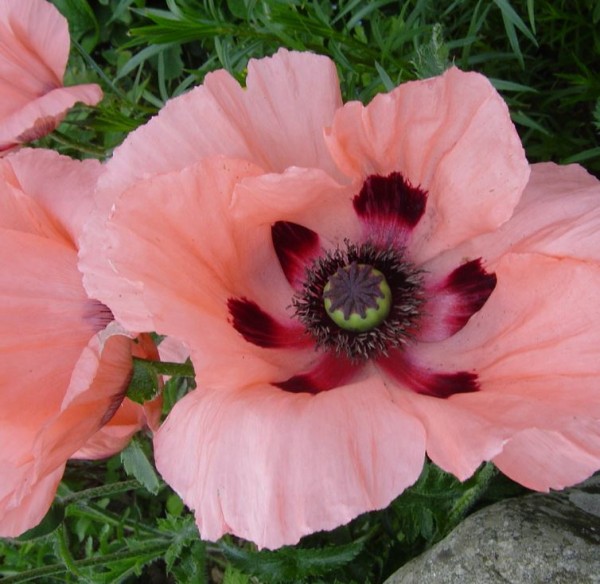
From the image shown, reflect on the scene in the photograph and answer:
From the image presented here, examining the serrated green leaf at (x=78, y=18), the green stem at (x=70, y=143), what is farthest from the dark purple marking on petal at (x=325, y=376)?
the serrated green leaf at (x=78, y=18)

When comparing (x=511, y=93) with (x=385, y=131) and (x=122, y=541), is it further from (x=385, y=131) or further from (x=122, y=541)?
(x=122, y=541)

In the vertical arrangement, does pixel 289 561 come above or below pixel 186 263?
below

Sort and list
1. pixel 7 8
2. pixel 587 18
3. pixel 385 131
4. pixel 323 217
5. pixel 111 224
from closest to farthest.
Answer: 1. pixel 111 224
2. pixel 385 131
3. pixel 323 217
4. pixel 7 8
5. pixel 587 18

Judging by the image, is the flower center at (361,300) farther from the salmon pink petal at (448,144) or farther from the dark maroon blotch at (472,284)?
the salmon pink petal at (448,144)

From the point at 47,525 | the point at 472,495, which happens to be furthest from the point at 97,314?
the point at 472,495

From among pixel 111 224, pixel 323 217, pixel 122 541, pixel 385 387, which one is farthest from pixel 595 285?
pixel 122 541

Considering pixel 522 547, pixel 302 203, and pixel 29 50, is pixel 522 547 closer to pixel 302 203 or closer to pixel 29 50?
pixel 302 203
